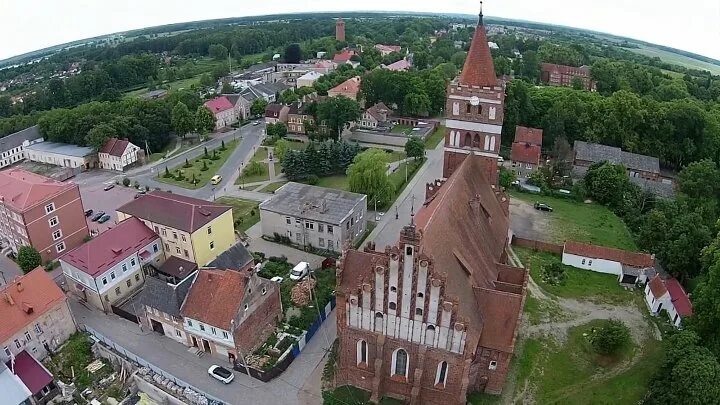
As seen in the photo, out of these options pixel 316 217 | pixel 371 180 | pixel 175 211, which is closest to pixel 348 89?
pixel 371 180

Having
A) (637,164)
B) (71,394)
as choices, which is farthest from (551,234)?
(71,394)

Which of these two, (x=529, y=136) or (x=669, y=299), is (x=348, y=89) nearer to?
(x=529, y=136)

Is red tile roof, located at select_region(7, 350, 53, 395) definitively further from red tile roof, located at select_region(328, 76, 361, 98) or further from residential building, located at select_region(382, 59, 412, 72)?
residential building, located at select_region(382, 59, 412, 72)

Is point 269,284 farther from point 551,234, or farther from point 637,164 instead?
point 637,164

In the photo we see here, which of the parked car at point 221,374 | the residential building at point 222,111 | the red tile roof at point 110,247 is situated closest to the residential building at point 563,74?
the residential building at point 222,111

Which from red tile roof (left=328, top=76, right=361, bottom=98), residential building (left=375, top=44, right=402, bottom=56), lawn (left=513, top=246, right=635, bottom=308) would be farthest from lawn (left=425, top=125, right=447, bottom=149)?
residential building (left=375, top=44, right=402, bottom=56)
